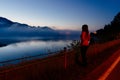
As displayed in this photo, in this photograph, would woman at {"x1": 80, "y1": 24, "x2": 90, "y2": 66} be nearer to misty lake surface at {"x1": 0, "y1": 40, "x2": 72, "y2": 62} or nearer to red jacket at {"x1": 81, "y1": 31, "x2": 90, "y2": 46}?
red jacket at {"x1": 81, "y1": 31, "x2": 90, "y2": 46}

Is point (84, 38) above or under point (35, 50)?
above

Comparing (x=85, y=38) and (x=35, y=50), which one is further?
(x=35, y=50)

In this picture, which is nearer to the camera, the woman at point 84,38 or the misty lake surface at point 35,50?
the woman at point 84,38

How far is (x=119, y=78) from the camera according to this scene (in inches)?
476

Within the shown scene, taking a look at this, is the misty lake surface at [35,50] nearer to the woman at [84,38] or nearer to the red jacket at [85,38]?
the woman at [84,38]

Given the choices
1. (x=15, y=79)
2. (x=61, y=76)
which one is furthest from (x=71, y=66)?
(x=15, y=79)

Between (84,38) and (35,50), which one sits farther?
(35,50)

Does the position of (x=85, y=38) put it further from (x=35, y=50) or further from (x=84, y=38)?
(x=35, y=50)

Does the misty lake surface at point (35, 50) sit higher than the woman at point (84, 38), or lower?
lower

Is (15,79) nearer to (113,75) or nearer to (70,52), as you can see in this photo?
(113,75)

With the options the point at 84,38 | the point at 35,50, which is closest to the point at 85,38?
the point at 84,38

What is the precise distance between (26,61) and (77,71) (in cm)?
318

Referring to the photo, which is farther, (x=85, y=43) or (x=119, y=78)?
(x=85, y=43)

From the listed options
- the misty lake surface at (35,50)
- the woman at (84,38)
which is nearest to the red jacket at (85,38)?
the woman at (84,38)
